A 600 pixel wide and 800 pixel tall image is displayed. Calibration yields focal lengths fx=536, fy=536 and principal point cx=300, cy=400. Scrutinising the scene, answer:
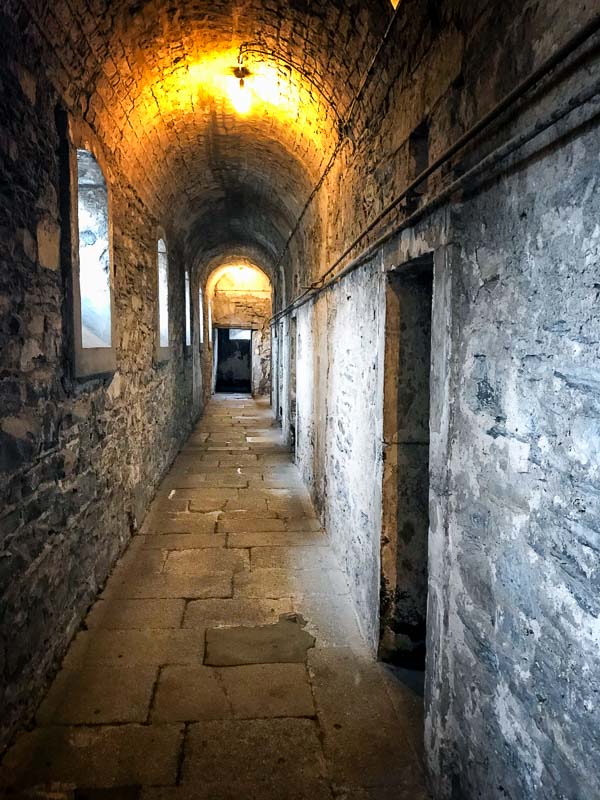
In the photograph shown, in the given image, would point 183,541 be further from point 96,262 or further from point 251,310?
point 251,310

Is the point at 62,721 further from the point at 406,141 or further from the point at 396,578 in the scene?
the point at 406,141

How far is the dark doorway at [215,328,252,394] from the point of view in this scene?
23672 mm

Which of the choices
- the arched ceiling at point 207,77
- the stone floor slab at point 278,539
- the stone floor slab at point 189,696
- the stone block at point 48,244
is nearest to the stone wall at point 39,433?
the stone block at point 48,244

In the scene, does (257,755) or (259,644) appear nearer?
(257,755)

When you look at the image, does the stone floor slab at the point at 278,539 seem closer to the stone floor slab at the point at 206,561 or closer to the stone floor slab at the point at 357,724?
the stone floor slab at the point at 206,561

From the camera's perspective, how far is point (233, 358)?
78.0ft

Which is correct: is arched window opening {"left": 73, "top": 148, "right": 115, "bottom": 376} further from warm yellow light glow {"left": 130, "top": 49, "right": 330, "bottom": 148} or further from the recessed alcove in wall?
the recessed alcove in wall

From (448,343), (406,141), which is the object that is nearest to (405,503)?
(448,343)

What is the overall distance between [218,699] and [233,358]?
21.1 meters

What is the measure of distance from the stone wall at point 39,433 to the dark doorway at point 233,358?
18.9 metres

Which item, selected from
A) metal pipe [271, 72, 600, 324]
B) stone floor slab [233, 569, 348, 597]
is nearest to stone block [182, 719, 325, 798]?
stone floor slab [233, 569, 348, 597]

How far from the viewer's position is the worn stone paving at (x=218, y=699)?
252 centimetres

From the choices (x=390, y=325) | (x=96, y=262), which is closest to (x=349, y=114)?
(x=390, y=325)

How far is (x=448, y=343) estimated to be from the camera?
2277 mm
